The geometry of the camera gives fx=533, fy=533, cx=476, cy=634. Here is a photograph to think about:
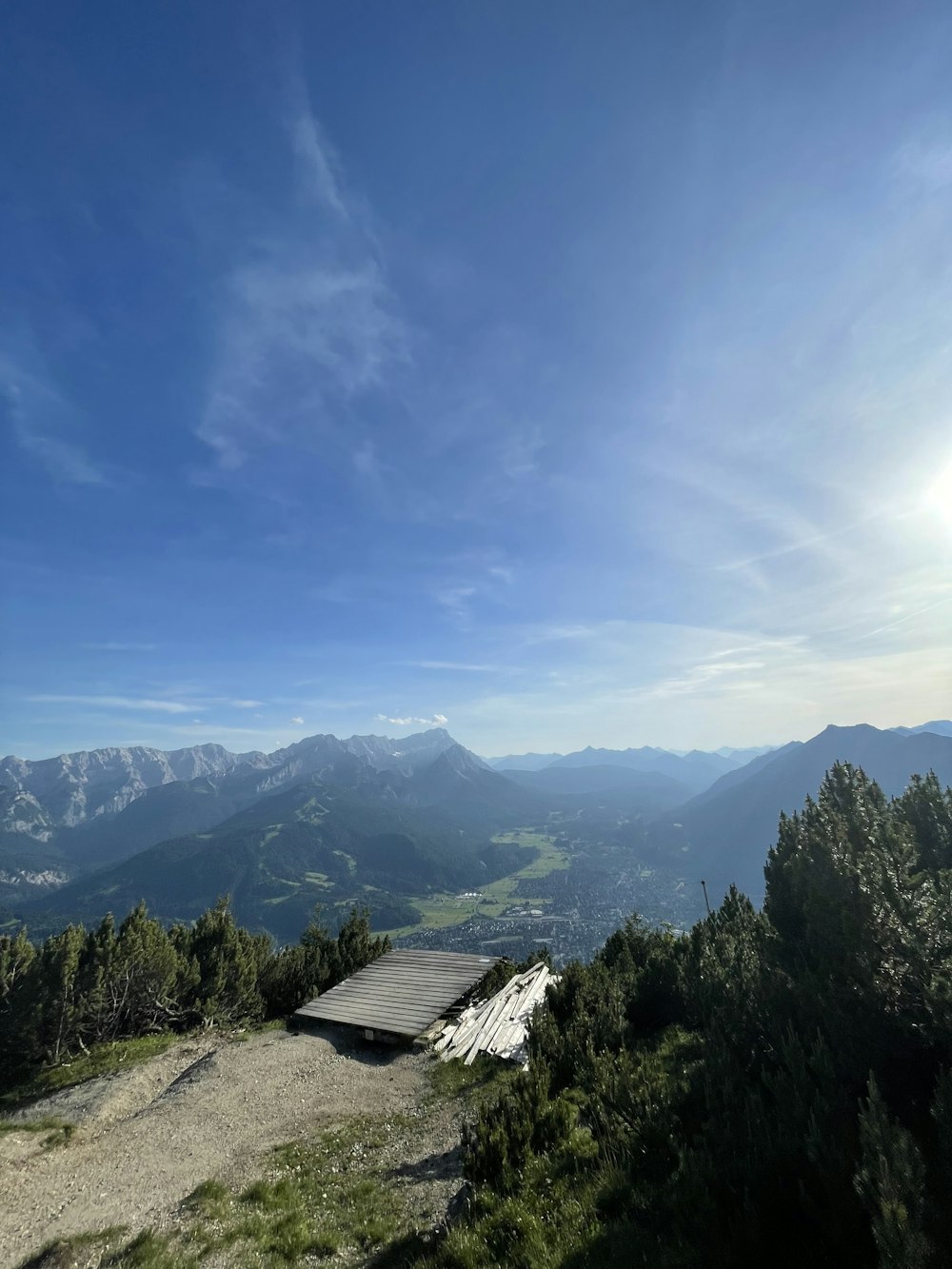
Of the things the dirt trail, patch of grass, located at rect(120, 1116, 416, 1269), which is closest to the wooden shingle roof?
the dirt trail

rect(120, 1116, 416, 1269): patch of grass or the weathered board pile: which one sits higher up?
rect(120, 1116, 416, 1269): patch of grass

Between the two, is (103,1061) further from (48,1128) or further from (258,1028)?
(48,1128)

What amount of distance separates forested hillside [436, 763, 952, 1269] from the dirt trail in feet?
8.48

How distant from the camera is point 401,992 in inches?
805

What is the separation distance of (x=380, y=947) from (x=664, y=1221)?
74.9ft

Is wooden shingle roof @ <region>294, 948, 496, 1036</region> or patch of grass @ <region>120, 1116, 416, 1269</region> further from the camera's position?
wooden shingle roof @ <region>294, 948, 496, 1036</region>

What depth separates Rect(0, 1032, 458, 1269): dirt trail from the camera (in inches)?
376

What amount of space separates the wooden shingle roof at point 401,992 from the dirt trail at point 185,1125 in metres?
1.00

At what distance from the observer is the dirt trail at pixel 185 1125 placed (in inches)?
376

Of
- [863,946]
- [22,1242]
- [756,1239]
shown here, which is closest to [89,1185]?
[22,1242]

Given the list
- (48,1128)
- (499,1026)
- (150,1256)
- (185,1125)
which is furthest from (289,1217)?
(499,1026)

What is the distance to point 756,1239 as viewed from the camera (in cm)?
549

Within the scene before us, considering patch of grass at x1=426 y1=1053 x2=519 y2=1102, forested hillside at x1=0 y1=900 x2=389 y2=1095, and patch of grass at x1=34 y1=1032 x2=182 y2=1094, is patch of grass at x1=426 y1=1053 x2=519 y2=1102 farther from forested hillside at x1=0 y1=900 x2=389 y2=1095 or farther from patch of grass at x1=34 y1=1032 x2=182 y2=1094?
forested hillside at x1=0 y1=900 x2=389 y2=1095

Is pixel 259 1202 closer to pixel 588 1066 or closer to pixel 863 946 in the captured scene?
pixel 588 1066
